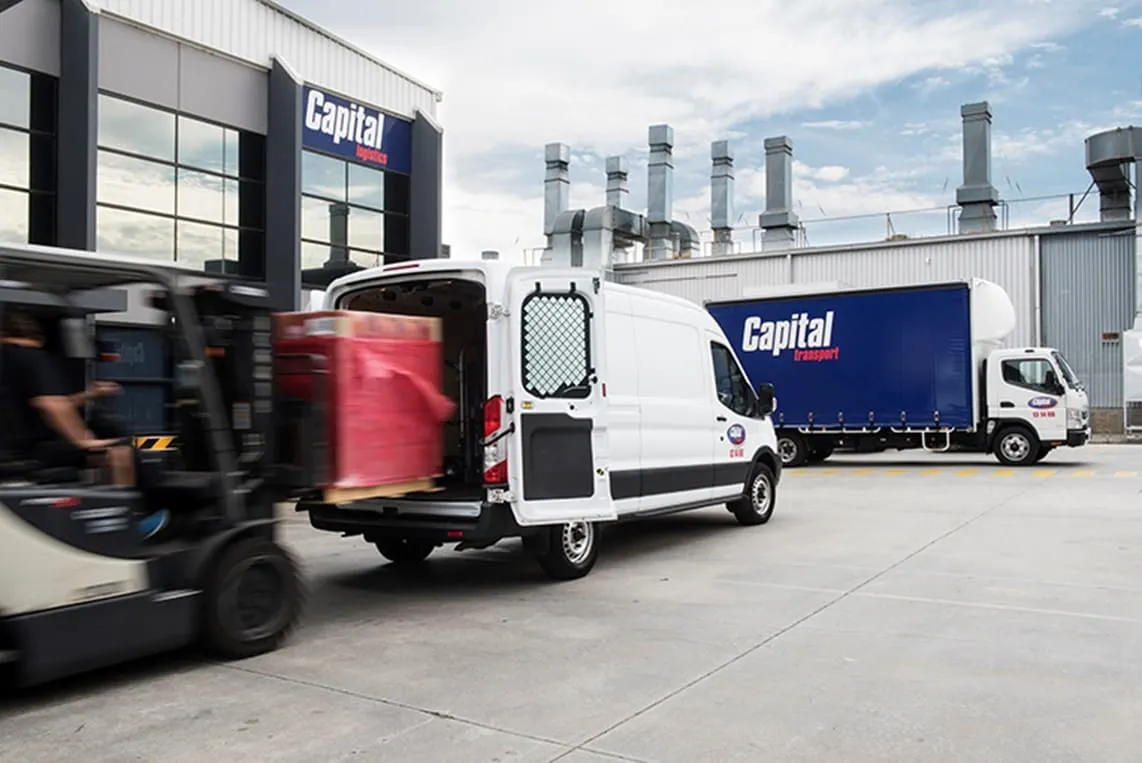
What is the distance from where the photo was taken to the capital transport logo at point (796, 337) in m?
21.0

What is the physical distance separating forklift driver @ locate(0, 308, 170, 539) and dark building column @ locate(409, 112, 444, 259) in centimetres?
1903

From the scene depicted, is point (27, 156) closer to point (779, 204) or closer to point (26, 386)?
point (26, 386)

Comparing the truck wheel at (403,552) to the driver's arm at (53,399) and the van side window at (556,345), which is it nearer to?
the van side window at (556,345)

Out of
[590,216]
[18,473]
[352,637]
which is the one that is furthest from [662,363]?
[590,216]

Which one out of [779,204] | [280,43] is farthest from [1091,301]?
[280,43]

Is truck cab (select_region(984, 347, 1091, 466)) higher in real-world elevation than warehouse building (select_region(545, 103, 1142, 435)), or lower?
lower

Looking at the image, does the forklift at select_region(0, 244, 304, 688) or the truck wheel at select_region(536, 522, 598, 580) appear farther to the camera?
the truck wheel at select_region(536, 522, 598, 580)

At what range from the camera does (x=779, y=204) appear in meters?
36.2

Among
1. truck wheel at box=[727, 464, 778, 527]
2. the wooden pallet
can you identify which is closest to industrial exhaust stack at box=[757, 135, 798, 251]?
truck wheel at box=[727, 464, 778, 527]

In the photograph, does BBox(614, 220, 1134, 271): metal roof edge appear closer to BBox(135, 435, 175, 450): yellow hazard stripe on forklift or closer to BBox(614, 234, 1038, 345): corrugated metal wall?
BBox(614, 234, 1038, 345): corrugated metal wall

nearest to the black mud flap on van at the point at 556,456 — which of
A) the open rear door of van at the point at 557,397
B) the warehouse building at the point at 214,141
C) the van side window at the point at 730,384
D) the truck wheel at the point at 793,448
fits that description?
the open rear door of van at the point at 557,397

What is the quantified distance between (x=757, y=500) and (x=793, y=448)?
1032cm

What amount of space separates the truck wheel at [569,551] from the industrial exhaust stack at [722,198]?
3122 cm

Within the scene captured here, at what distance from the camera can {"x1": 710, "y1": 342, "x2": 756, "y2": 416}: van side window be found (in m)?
10.6
